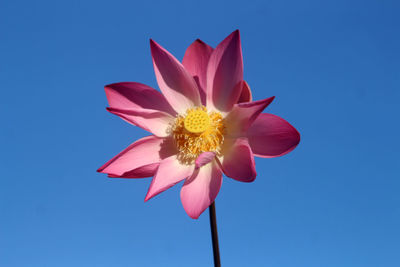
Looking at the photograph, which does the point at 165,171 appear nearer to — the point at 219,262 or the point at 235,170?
the point at 235,170

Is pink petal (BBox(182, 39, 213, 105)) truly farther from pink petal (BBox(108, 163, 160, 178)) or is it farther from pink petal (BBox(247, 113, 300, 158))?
pink petal (BBox(108, 163, 160, 178))

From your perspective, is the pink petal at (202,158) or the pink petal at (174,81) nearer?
the pink petal at (202,158)

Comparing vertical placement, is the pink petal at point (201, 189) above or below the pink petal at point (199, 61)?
below

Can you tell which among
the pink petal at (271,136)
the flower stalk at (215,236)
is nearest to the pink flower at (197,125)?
the pink petal at (271,136)

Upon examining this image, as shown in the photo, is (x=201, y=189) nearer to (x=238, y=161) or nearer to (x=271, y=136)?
(x=238, y=161)

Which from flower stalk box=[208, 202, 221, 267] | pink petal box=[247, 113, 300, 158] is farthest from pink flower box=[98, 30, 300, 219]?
flower stalk box=[208, 202, 221, 267]

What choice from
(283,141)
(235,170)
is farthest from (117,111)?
(283,141)

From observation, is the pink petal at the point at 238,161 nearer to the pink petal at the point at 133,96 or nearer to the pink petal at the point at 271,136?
the pink petal at the point at 271,136
